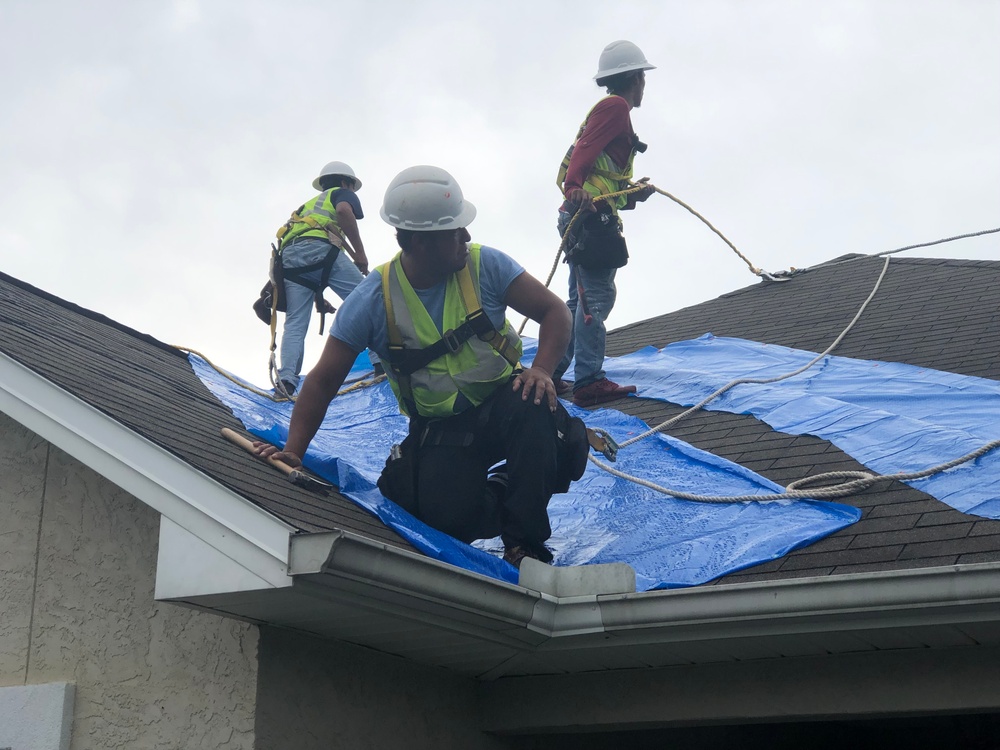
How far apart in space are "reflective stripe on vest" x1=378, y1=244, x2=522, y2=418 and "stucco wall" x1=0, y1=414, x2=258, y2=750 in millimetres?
A: 1072

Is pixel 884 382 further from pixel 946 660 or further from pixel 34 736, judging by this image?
pixel 34 736

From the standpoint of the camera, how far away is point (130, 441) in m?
3.55

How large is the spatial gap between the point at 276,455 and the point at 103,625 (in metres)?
0.81

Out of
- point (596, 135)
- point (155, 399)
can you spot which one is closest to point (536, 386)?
point (155, 399)

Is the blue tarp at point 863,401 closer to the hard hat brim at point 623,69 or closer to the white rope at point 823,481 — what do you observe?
the white rope at point 823,481

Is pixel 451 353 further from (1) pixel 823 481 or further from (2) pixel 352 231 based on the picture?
(2) pixel 352 231

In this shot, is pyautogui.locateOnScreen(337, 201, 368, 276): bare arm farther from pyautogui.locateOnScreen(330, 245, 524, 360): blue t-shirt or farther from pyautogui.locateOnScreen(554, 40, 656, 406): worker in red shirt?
pyautogui.locateOnScreen(330, 245, 524, 360): blue t-shirt

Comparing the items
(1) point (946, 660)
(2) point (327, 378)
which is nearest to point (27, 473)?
(2) point (327, 378)

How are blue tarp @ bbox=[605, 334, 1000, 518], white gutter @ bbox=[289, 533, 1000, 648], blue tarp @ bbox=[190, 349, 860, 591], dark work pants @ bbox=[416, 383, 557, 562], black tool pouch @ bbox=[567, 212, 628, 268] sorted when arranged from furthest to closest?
1. black tool pouch @ bbox=[567, 212, 628, 268]
2. blue tarp @ bbox=[605, 334, 1000, 518]
3. dark work pants @ bbox=[416, 383, 557, 562]
4. blue tarp @ bbox=[190, 349, 860, 591]
5. white gutter @ bbox=[289, 533, 1000, 648]

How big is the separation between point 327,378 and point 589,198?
252 centimetres

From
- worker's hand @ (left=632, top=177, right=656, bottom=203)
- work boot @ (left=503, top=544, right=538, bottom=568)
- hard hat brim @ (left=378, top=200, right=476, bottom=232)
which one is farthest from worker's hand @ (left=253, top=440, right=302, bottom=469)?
worker's hand @ (left=632, top=177, right=656, bottom=203)

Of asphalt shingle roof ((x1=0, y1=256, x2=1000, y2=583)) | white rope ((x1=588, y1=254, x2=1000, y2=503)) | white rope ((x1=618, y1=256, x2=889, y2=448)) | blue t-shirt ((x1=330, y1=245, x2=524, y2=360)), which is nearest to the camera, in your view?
asphalt shingle roof ((x1=0, y1=256, x2=1000, y2=583))

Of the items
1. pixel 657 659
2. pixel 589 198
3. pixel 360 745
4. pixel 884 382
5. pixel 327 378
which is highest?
pixel 589 198

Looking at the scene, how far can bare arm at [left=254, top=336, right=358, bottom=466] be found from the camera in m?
4.32
